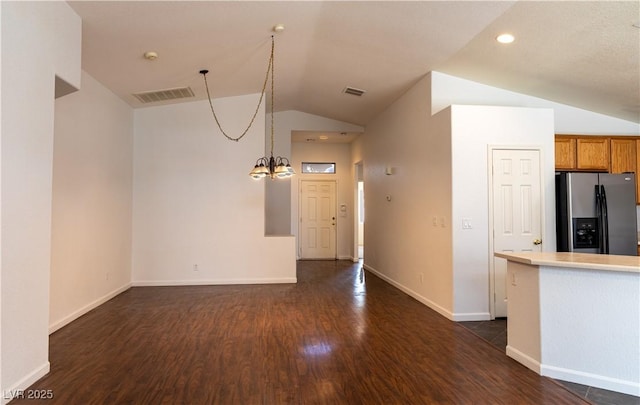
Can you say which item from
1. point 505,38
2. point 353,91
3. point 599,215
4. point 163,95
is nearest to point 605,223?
point 599,215

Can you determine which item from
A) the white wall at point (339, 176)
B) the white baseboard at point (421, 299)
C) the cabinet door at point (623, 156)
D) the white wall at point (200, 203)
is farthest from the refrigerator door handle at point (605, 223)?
the white wall at point (339, 176)

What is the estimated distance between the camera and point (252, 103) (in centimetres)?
647

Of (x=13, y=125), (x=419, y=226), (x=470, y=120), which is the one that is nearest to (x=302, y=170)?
(x=419, y=226)

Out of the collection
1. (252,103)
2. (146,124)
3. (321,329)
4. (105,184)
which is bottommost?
(321,329)

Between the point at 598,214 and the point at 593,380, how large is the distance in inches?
91.7

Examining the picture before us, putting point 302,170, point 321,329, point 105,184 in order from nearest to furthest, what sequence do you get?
point 321,329
point 105,184
point 302,170

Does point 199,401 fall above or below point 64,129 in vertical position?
below

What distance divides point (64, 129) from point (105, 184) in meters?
1.19

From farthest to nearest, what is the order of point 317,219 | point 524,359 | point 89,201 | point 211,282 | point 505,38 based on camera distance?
point 317,219 < point 211,282 < point 89,201 < point 505,38 < point 524,359

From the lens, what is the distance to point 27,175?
255cm

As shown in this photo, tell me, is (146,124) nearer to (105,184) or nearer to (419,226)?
(105,184)

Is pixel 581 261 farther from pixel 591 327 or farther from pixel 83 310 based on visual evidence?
pixel 83 310

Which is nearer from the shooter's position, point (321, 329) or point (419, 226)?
point (321, 329)

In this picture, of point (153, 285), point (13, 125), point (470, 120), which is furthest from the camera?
point (153, 285)
